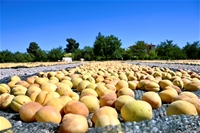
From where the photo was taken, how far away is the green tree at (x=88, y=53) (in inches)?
1818

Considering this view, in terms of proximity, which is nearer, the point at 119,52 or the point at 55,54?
the point at 119,52

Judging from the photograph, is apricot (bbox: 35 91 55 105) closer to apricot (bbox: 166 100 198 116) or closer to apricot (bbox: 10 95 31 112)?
apricot (bbox: 10 95 31 112)

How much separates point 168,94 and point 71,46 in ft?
241

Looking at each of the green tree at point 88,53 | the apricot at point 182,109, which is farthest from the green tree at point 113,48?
the apricot at point 182,109

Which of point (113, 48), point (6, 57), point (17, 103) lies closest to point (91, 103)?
point (17, 103)

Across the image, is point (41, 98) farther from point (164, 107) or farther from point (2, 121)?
point (164, 107)

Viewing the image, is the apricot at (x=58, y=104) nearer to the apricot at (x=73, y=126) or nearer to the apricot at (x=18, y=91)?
the apricot at (x=73, y=126)

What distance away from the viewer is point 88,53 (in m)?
48.1

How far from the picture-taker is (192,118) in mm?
1526

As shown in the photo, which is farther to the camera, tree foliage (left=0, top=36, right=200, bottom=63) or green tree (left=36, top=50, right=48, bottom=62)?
green tree (left=36, top=50, right=48, bottom=62)

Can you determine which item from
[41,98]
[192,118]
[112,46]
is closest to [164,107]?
[192,118]

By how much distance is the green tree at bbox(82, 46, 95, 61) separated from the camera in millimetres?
46169

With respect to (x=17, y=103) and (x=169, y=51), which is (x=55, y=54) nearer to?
(x=169, y=51)

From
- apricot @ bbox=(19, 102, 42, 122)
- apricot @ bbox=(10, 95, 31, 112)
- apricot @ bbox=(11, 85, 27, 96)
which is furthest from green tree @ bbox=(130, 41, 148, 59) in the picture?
apricot @ bbox=(19, 102, 42, 122)
